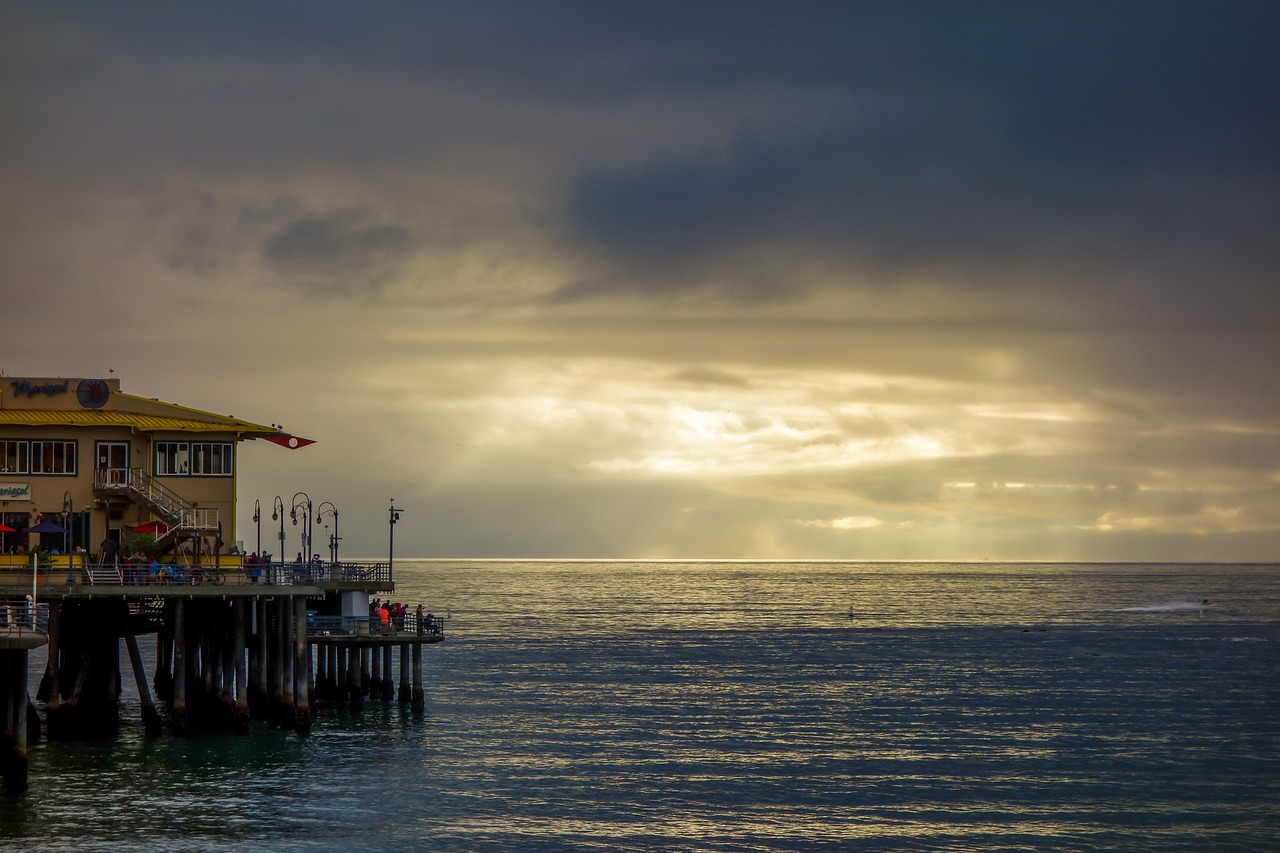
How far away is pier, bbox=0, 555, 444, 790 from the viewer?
50469mm

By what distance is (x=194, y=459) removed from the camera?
200 ft

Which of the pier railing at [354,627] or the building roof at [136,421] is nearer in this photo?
the building roof at [136,421]

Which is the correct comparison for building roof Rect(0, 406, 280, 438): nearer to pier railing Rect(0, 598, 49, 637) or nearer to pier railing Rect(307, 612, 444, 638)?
pier railing Rect(307, 612, 444, 638)

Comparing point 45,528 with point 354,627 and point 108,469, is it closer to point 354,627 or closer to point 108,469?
point 108,469

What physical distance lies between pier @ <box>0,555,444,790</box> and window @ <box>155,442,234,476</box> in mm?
5426

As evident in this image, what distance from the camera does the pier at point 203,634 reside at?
166 feet

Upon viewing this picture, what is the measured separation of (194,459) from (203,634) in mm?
8589

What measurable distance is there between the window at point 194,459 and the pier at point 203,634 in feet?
17.8

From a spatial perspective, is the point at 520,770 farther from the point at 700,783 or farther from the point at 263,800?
the point at 263,800

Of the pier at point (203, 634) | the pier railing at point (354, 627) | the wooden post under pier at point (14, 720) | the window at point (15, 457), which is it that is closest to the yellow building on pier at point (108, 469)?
the window at point (15, 457)

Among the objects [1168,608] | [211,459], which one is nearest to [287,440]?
[211,459]

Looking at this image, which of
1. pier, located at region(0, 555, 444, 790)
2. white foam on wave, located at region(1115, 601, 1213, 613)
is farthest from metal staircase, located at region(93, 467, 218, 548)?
white foam on wave, located at region(1115, 601, 1213, 613)

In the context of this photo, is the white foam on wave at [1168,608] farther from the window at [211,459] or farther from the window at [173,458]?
the window at [173,458]

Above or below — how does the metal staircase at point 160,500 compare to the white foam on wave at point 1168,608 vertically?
above
